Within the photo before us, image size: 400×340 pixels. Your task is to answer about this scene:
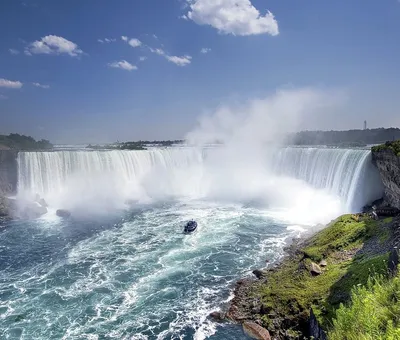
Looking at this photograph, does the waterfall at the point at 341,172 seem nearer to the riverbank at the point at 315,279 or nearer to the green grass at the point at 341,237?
the green grass at the point at 341,237

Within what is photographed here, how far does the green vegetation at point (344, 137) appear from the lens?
84.8 m

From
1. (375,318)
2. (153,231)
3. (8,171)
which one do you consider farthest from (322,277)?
(8,171)

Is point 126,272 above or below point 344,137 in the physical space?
below

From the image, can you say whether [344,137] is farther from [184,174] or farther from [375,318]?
[375,318]

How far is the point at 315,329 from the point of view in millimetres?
12406

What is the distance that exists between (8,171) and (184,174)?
26.0 metres

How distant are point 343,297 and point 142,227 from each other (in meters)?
20.6

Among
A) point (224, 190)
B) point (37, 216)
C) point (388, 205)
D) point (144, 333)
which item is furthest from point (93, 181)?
point (388, 205)

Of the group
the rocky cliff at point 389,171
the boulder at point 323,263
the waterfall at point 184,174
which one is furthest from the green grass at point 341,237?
the waterfall at point 184,174

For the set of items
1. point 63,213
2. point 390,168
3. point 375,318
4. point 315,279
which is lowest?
point 63,213

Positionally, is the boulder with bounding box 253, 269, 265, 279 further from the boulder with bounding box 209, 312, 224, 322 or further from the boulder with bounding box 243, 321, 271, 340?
the boulder with bounding box 243, 321, 271, 340

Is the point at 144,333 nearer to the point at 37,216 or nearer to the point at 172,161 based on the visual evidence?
the point at 37,216

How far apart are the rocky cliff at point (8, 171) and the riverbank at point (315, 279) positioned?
109ft

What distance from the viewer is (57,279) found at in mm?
19281
